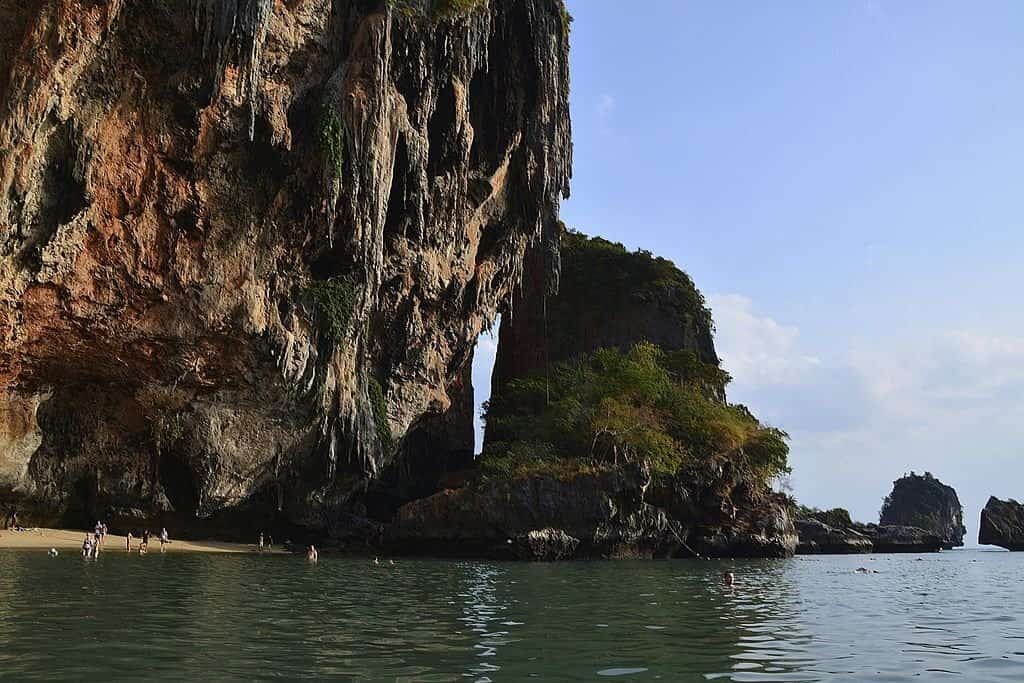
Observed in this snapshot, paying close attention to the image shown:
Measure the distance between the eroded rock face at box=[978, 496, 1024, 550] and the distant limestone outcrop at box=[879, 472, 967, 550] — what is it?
15.7 m

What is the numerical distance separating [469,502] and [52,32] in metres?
25.0

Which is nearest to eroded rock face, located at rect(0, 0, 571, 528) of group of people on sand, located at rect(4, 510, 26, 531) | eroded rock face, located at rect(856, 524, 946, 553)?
group of people on sand, located at rect(4, 510, 26, 531)

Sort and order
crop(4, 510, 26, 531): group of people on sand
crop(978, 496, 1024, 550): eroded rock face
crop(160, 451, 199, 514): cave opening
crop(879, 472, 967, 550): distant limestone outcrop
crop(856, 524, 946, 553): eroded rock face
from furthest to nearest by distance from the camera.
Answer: crop(879, 472, 967, 550): distant limestone outcrop
crop(978, 496, 1024, 550): eroded rock face
crop(856, 524, 946, 553): eroded rock face
crop(160, 451, 199, 514): cave opening
crop(4, 510, 26, 531): group of people on sand

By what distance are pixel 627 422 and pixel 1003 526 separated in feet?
221

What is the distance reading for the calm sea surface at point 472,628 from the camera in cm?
884

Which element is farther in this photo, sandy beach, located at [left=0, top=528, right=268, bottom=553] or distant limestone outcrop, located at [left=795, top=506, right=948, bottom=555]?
distant limestone outcrop, located at [left=795, top=506, right=948, bottom=555]

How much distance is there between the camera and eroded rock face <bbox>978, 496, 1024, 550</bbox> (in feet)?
288

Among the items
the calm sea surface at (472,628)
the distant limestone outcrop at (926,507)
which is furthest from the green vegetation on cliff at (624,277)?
the distant limestone outcrop at (926,507)

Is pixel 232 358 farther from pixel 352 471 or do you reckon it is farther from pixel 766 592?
pixel 766 592

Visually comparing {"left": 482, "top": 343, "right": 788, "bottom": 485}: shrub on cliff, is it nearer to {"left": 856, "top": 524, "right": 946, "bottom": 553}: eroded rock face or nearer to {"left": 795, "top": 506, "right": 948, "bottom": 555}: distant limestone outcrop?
{"left": 795, "top": 506, "right": 948, "bottom": 555}: distant limestone outcrop

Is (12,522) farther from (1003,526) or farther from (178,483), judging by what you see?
(1003,526)

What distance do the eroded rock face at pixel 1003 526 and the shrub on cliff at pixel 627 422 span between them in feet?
169

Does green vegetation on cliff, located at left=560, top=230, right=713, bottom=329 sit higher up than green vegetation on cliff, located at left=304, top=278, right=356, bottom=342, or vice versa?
green vegetation on cliff, located at left=560, top=230, right=713, bottom=329

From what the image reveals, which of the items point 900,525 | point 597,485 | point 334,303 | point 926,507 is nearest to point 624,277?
point 597,485
